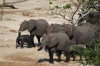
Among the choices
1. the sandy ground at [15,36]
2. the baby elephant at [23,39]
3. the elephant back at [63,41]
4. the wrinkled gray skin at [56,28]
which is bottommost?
the sandy ground at [15,36]

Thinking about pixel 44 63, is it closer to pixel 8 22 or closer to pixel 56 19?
pixel 8 22

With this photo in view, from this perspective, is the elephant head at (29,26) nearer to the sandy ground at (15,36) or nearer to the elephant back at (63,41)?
the sandy ground at (15,36)

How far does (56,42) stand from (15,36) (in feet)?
21.2

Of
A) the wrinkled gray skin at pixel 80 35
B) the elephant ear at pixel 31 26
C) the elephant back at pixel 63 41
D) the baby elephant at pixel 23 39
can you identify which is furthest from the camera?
the elephant ear at pixel 31 26

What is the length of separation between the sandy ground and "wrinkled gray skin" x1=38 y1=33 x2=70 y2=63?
0.60 m

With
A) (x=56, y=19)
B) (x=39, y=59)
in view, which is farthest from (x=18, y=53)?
(x=56, y=19)

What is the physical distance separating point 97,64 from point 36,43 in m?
11.9

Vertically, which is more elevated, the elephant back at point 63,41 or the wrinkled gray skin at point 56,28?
the wrinkled gray skin at point 56,28

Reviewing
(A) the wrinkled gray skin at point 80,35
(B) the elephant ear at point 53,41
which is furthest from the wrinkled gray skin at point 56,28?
(B) the elephant ear at point 53,41

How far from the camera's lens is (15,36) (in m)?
20.9

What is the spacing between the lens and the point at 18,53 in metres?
16.9

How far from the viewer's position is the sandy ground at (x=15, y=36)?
15461mm

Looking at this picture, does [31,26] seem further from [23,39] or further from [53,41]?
[53,41]

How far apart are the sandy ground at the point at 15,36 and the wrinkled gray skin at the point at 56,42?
60cm
